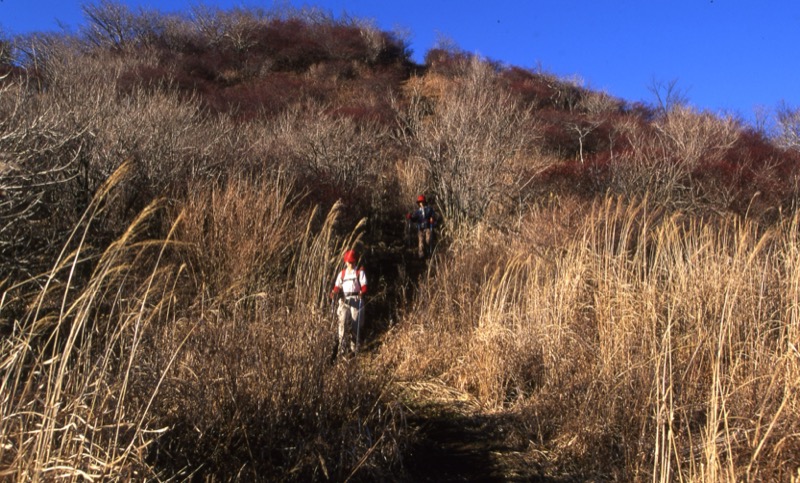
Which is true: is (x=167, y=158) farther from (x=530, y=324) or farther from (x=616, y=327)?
(x=616, y=327)

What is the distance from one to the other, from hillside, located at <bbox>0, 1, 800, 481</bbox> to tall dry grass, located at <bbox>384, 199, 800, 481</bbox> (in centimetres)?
2

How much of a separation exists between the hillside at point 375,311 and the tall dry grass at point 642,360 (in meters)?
0.02

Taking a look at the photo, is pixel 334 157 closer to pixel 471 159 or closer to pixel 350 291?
pixel 471 159

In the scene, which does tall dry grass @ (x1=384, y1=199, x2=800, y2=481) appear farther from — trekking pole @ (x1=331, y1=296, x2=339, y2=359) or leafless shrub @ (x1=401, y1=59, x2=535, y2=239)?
leafless shrub @ (x1=401, y1=59, x2=535, y2=239)

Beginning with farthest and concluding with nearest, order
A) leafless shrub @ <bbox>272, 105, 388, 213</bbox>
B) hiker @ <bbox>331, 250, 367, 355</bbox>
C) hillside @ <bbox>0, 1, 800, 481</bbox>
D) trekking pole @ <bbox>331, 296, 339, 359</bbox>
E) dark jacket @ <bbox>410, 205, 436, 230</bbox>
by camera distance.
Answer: leafless shrub @ <bbox>272, 105, 388, 213</bbox>
dark jacket @ <bbox>410, 205, 436, 230</bbox>
hiker @ <bbox>331, 250, 367, 355</bbox>
trekking pole @ <bbox>331, 296, 339, 359</bbox>
hillside @ <bbox>0, 1, 800, 481</bbox>

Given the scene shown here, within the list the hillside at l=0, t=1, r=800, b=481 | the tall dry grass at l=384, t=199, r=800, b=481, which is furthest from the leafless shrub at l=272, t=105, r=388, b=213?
the tall dry grass at l=384, t=199, r=800, b=481

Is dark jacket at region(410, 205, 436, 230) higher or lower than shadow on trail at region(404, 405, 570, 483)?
higher

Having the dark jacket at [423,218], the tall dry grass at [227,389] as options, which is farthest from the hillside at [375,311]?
the dark jacket at [423,218]

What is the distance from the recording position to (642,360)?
3.86m

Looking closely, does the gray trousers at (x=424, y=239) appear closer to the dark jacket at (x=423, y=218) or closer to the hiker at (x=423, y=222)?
the hiker at (x=423, y=222)

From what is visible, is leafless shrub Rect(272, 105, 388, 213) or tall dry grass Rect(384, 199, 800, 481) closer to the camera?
tall dry grass Rect(384, 199, 800, 481)

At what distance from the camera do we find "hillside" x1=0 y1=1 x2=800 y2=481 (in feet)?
8.79

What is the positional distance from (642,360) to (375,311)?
16.8ft

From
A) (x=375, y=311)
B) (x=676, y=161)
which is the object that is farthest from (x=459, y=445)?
(x=676, y=161)
